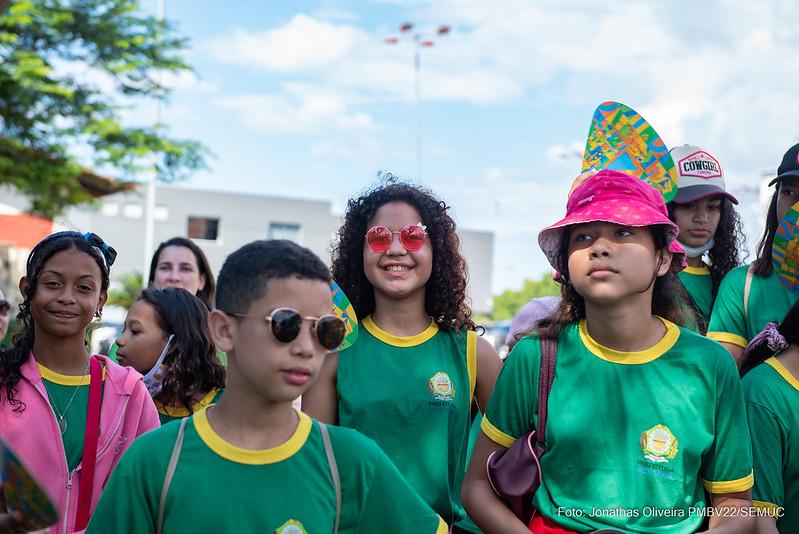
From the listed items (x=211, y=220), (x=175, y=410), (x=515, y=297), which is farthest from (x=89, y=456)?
(x=515, y=297)

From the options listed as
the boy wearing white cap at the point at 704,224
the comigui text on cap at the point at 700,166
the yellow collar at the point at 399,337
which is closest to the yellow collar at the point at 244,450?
the yellow collar at the point at 399,337

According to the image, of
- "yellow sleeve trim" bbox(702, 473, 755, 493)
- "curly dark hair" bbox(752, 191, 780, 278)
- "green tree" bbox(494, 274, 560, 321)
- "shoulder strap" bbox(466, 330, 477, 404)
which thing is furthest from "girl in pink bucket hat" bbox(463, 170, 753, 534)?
"green tree" bbox(494, 274, 560, 321)

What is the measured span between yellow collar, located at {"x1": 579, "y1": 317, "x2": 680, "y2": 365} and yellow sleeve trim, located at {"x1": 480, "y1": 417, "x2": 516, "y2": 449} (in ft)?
1.38

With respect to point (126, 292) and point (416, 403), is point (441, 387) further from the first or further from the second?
point (126, 292)

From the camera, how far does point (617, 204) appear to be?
295 cm

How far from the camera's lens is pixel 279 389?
226cm

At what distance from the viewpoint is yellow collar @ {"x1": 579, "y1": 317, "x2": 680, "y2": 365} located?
2.93 meters

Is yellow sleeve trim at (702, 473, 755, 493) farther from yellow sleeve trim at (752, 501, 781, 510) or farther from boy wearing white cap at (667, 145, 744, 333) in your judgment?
boy wearing white cap at (667, 145, 744, 333)

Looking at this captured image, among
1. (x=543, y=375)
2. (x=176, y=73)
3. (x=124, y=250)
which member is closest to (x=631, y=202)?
(x=543, y=375)

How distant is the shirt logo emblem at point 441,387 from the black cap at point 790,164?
1.90 m

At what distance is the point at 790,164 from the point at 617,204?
155 cm

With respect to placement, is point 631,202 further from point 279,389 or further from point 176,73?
point 176,73

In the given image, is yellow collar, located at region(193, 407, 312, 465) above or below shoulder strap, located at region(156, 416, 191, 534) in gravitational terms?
above

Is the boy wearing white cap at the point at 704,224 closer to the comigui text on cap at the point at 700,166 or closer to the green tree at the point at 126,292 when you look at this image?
the comigui text on cap at the point at 700,166
